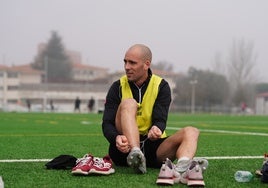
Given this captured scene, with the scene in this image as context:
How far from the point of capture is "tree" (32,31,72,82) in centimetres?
8294

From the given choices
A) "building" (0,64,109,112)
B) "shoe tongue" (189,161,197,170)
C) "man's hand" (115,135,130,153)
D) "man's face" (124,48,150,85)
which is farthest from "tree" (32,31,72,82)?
"shoe tongue" (189,161,197,170)

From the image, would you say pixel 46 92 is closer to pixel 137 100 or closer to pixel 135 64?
pixel 137 100

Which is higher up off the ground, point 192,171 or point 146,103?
point 146,103

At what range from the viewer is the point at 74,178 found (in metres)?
3.76

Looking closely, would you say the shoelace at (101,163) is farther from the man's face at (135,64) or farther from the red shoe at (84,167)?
the man's face at (135,64)

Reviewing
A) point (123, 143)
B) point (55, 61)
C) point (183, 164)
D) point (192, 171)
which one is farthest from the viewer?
point (55, 61)

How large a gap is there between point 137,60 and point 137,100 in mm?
374

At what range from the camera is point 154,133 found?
403 cm

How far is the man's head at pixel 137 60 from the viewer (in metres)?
4.16

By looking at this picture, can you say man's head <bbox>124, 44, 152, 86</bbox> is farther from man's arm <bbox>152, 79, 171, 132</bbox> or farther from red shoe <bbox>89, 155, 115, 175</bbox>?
red shoe <bbox>89, 155, 115, 175</bbox>

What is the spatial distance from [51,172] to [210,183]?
1.33m

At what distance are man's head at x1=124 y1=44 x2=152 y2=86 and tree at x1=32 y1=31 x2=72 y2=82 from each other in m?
77.6

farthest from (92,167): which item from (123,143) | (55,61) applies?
(55,61)

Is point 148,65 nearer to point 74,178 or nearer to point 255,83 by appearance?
point 74,178
